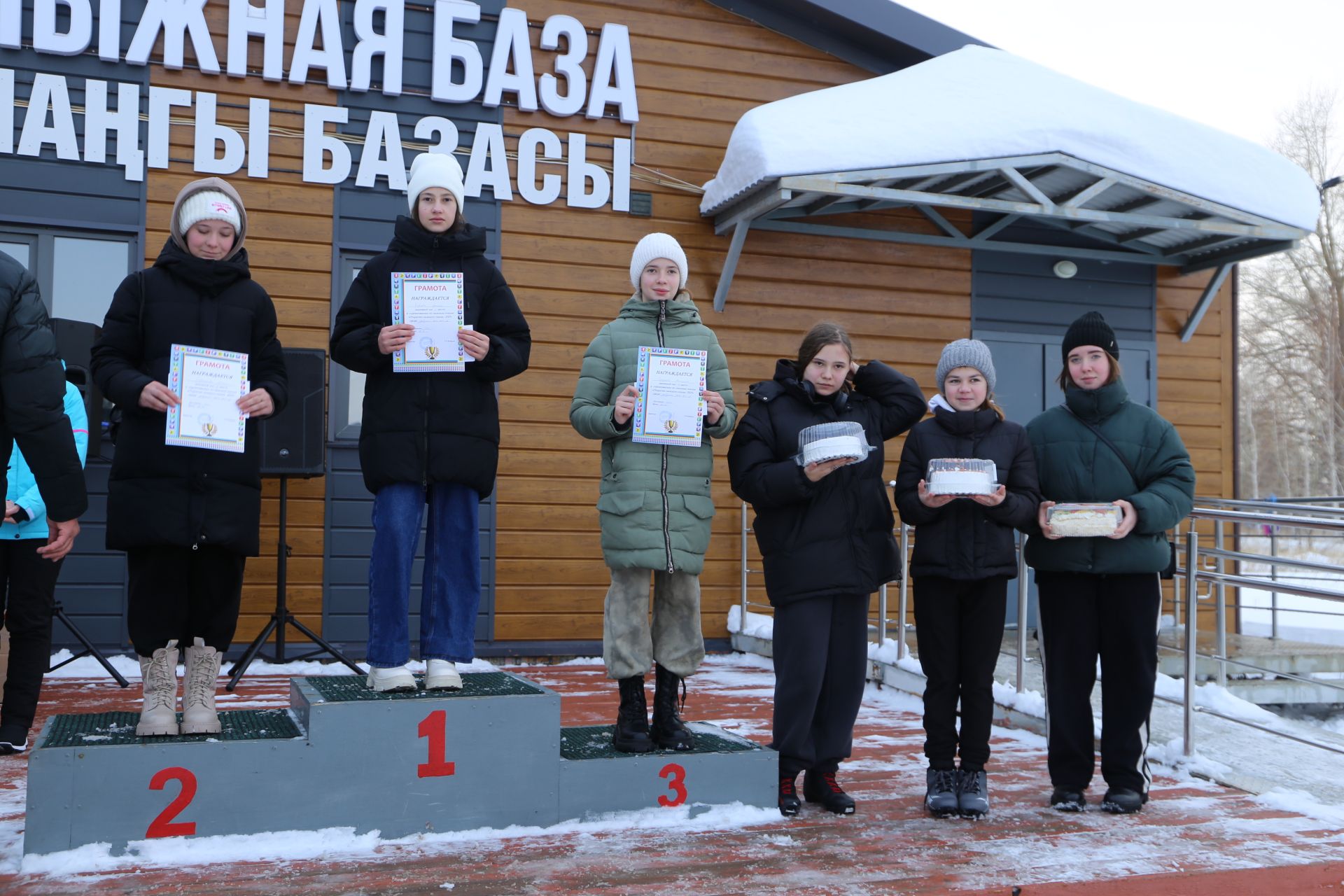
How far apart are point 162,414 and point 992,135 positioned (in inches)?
184

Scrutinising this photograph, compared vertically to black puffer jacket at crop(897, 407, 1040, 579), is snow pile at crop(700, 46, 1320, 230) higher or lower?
higher

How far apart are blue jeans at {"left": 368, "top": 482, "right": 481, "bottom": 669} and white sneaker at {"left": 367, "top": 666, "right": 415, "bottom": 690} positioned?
0.06 feet

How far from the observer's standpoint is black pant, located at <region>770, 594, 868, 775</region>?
3154 millimetres

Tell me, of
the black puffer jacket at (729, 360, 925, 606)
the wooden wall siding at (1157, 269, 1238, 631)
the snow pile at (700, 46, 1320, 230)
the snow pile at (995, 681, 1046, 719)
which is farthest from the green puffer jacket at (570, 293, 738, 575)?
the wooden wall siding at (1157, 269, 1238, 631)

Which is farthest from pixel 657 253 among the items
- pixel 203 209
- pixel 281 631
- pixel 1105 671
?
pixel 281 631

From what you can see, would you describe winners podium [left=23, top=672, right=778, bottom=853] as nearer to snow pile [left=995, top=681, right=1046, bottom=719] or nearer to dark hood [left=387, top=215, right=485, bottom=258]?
dark hood [left=387, top=215, right=485, bottom=258]

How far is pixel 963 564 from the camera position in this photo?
3209 mm

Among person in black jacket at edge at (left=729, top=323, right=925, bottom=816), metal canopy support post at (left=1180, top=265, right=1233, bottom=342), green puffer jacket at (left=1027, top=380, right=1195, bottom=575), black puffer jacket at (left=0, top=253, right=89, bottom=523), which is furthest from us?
metal canopy support post at (left=1180, top=265, right=1233, bottom=342)

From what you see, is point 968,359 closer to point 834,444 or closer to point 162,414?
point 834,444

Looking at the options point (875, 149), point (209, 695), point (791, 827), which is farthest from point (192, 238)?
point (875, 149)

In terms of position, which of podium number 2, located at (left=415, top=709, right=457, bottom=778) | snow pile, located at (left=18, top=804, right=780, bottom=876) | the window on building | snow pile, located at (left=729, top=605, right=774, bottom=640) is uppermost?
the window on building


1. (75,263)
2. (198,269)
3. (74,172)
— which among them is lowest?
(198,269)

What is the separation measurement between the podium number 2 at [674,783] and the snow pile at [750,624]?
10.9 feet

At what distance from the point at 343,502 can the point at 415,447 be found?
3.36m
